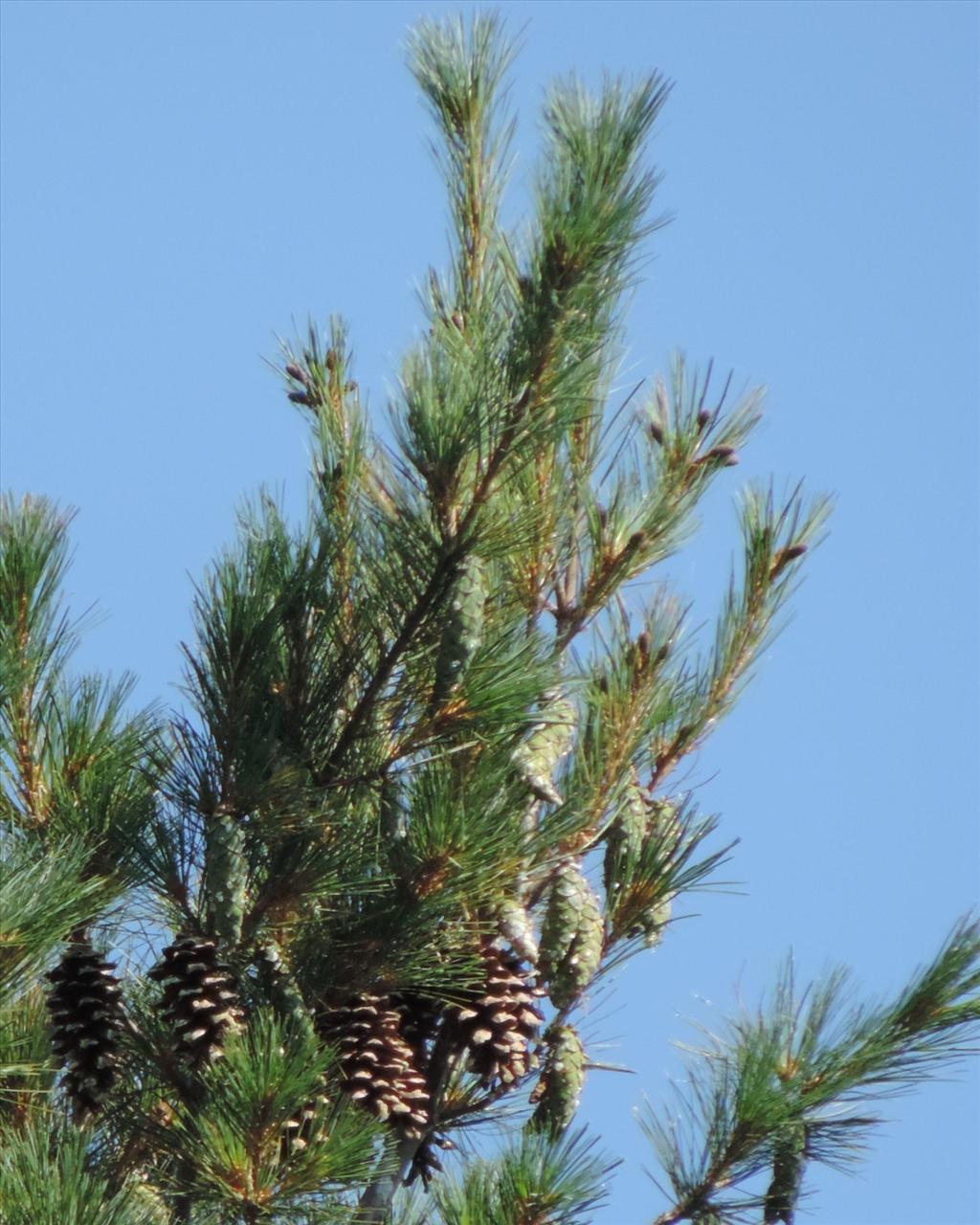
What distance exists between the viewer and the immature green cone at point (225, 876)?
132 inches

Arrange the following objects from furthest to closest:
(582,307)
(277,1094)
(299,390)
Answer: (299,390) < (582,307) < (277,1094)

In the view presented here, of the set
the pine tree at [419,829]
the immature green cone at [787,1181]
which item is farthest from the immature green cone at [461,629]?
the immature green cone at [787,1181]

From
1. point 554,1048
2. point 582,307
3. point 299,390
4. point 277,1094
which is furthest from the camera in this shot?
point 299,390

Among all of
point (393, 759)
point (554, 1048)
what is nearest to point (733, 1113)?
point (554, 1048)

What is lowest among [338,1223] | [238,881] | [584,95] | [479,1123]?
[338,1223]

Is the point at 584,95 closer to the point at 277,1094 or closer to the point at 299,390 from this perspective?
the point at 299,390

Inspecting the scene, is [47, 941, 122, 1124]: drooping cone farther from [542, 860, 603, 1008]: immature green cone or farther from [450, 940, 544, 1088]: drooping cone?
[542, 860, 603, 1008]: immature green cone

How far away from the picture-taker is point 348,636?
3.64 metres

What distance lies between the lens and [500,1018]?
11.6 feet

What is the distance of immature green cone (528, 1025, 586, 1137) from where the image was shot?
142 inches

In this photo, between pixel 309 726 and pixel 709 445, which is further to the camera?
pixel 709 445

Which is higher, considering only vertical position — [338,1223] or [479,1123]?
[479,1123]

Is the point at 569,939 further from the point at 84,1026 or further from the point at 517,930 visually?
the point at 84,1026

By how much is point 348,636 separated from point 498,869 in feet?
1.59
